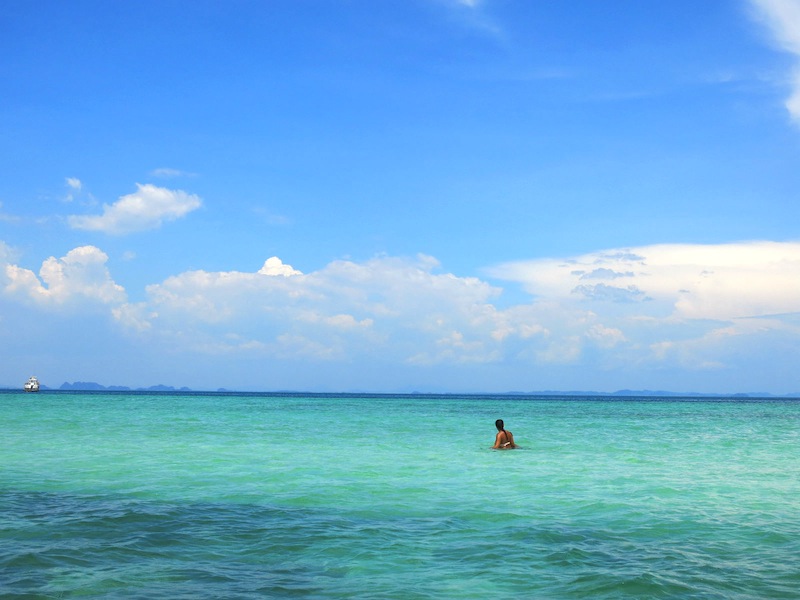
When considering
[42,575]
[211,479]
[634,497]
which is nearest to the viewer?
[42,575]

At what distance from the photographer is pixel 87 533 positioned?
1186 cm

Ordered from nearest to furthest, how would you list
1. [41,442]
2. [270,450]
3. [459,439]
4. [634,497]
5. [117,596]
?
[117,596], [634,497], [270,450], [41,442], [459,439]

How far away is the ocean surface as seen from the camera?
927cm

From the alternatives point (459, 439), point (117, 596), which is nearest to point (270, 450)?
point (459, 439)

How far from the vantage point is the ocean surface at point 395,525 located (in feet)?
30.4

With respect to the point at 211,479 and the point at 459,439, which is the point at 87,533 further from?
the point at 459,439

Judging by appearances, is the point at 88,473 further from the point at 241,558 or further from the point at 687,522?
the point at 687,522

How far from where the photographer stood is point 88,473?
64.5 feet

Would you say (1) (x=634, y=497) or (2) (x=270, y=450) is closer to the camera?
(1) (x=634, y=497)

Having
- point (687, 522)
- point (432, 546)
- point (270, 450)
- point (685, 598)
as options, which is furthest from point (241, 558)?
point (270, 450)

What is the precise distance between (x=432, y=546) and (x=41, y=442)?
24035 mm

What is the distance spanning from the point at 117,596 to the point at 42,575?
161 cm

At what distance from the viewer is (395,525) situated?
1309 cm

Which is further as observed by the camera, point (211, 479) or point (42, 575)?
point (211, 479)
